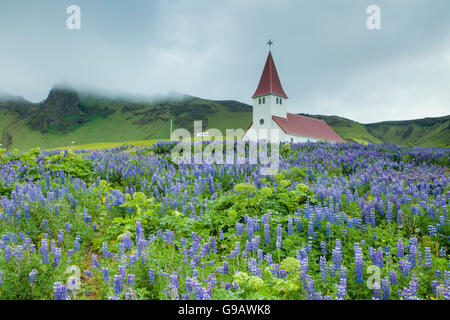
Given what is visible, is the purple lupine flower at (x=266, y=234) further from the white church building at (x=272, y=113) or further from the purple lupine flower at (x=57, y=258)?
the white church building at (x=272, y=113)

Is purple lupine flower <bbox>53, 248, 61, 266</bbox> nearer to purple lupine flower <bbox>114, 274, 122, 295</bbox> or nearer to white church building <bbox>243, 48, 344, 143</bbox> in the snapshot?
purple lupine flower <bbox>114, 274, 122, 295</bbox>

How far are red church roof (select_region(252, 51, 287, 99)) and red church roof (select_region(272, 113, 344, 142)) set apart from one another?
654 centimetres

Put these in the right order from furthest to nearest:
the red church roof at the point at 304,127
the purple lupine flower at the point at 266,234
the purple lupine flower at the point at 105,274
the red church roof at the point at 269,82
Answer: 1. the red church roof at the point at 269,82
2. the red church roof at the point at 304,127
3. the purple lupine flower at the point at 266,234
4. the purple lupine flower at the point at 105,274

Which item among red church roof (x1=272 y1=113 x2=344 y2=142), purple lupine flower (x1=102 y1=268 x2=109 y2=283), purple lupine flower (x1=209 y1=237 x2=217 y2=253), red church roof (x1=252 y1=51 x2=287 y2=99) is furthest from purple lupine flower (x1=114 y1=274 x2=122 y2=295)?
red church roof (x1=252 y1=51 x2=287 y2=99)

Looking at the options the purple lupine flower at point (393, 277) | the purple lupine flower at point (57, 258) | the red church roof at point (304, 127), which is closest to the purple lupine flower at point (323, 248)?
the purple lupine flower at point (393, 277)

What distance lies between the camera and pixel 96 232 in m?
5.82

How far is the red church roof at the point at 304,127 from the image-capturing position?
67.9m

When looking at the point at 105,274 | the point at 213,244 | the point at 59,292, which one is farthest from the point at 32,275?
the point at 213,244

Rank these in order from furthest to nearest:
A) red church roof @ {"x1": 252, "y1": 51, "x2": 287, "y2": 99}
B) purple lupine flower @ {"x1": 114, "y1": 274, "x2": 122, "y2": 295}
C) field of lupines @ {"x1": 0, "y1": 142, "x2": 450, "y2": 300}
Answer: red church roof @ {"x1": 252, "y1": 51, "x2": 287, "y2": 99}, field of lupines @ {"x1": 0, "y1": 142, "x2": 450, "y2": 300}, purple lupine flower @ {"x1": 114, "y1": 274, "x2": 122, "y2": 295}

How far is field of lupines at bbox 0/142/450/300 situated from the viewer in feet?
11.4

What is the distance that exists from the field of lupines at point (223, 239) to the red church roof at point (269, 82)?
6269 centimetres

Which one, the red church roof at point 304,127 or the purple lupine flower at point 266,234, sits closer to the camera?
the purple lupine flower at point 266,234

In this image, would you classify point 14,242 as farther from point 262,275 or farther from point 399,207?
point 399,207
